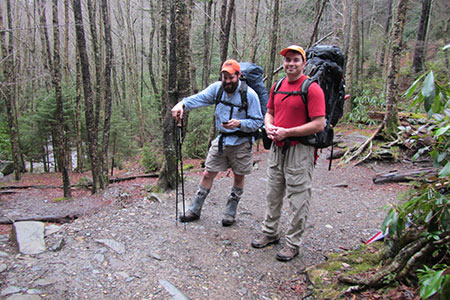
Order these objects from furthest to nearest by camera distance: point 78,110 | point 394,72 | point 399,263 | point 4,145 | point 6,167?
point 4,145, point 6,167, point 78,110, point 394,72, point 399,263

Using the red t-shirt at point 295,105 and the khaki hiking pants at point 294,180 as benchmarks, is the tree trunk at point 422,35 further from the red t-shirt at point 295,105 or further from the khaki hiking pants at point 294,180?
the khaki hiking pants at point 294,180

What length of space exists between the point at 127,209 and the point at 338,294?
3.45 m

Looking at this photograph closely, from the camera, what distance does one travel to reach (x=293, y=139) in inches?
124

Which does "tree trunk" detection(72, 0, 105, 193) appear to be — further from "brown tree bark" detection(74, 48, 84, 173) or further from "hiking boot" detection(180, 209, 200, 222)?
"hiking boot" detection(180, 209, 200, 222)

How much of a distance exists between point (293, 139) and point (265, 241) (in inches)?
56.4

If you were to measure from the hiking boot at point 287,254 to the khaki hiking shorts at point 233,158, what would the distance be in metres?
1.14

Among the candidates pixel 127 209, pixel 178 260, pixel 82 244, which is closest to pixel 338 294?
pixel 178 260

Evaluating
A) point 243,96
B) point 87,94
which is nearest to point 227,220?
point 243,96

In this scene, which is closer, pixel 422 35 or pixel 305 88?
pixel 305 88

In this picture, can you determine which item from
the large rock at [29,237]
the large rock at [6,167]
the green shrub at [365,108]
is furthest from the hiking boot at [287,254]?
the large rock at [6,167]

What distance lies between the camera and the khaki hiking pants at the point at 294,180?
3.14 metres

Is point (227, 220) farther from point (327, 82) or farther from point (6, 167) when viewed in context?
point (6, 167)

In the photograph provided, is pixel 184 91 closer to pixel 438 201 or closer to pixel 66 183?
pixel 438 201

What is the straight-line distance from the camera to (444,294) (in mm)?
1290
